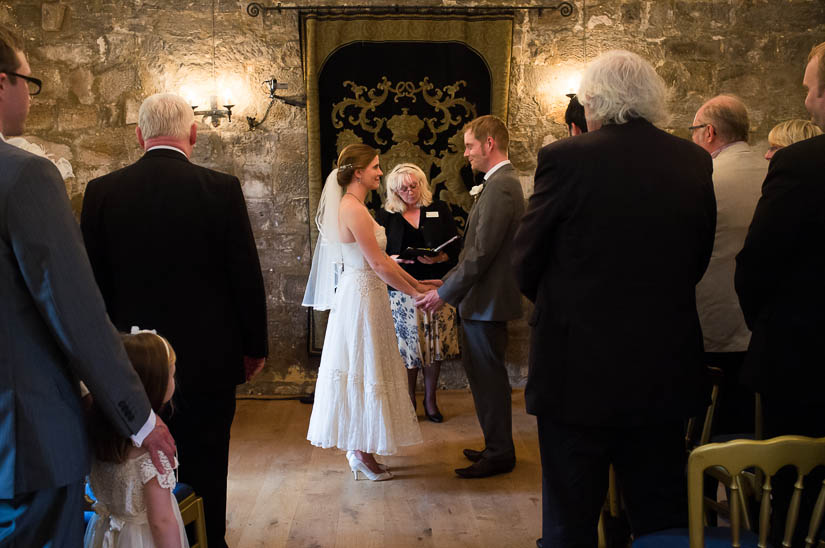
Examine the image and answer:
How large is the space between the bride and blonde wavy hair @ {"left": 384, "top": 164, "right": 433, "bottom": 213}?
1101 mm

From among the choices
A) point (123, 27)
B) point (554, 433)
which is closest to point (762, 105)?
point (554, 433)

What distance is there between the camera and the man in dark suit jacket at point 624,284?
197cm

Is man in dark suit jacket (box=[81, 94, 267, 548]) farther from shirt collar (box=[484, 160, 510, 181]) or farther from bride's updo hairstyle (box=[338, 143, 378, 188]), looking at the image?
shirt collar (box=[484, 160, 510, 181])

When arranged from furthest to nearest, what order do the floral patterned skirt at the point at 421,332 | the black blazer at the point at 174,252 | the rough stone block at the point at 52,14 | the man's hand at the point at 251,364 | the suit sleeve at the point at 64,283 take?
the rough stone block at the point at 52,14
the floral patterned skirt at the point at 421,332
the man's hand at the point at 251,364
the black blazer at the point at 174,252
the suit sleeve at the point at 64,283

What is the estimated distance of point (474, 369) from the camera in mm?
3855

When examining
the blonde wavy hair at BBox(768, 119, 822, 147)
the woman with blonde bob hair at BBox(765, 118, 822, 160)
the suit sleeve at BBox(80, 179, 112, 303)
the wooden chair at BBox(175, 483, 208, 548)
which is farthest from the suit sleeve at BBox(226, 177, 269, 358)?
the blonde wavy hair at BBox(768, 119, 822, 147)

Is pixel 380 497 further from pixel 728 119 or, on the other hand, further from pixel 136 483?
pixel 728 119

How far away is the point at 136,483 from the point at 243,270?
37.7 inches

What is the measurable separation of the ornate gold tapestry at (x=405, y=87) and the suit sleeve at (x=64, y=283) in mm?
3941

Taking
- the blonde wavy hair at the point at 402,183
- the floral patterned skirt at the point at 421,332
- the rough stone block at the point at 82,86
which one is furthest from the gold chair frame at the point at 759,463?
the rough stone block at the point at 82,86

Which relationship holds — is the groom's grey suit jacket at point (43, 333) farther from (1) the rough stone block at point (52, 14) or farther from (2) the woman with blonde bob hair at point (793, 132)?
(1) the rough stone block at point (52, 14)

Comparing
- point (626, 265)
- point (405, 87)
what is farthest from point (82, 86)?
point (626, 265)

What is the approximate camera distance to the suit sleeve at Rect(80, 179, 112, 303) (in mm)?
2488

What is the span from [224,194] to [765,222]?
1.71 m
